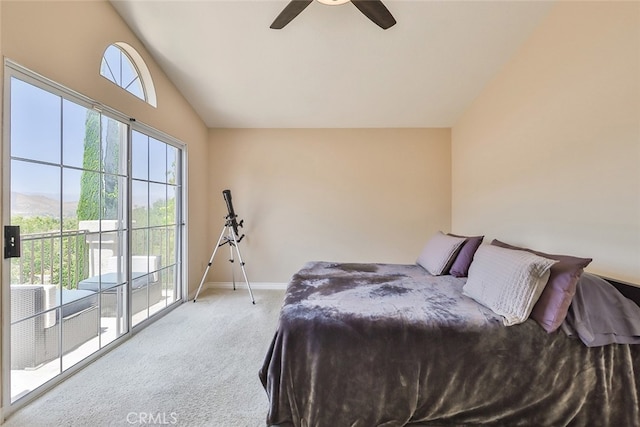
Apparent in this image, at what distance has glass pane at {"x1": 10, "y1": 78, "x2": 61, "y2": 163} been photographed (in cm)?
163

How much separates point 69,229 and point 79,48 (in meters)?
1.35

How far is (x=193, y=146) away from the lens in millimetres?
3662

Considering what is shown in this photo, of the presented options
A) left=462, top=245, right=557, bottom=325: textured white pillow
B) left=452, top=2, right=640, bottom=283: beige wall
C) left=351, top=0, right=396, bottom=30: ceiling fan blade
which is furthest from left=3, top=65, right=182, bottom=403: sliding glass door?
left=452, top=2, right=640, bottom=283: beige wall

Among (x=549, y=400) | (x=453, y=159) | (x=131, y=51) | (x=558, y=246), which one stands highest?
(x=131, y=51)

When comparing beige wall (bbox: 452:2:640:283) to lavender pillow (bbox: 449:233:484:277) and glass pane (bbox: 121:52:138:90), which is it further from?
glass pane (bbox: 121:52:138:90)

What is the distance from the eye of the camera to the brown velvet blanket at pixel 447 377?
4.54 feet

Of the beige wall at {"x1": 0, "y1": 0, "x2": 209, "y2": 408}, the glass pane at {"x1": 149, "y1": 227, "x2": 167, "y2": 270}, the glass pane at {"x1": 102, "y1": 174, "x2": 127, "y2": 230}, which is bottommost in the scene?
the glass pane at {"x1": 149, "y1": 227, "x2": 167, "y2": 270}

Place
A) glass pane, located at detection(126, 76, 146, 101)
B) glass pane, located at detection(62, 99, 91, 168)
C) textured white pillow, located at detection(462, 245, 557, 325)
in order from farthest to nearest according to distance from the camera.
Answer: glass pane, located at detection(126, 76, 146, 101)
glass pane, located at detection(62, 99, 91, 168)
textured white pillow, located at detection(462, 245, 557, 325)

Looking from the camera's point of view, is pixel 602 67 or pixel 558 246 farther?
pixel 558 246

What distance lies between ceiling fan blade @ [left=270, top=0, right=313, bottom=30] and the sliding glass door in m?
1.60

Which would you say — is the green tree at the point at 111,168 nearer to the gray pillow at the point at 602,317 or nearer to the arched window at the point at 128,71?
the arched window at the point at 128,71

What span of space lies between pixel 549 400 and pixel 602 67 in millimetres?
2042

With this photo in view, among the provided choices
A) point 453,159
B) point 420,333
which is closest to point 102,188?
point 420,333

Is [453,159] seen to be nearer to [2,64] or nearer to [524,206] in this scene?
[524,206]
